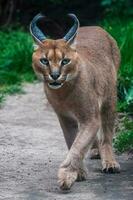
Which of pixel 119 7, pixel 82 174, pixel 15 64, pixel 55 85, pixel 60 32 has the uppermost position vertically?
pixel 55 85

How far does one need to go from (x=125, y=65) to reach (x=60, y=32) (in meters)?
4.98

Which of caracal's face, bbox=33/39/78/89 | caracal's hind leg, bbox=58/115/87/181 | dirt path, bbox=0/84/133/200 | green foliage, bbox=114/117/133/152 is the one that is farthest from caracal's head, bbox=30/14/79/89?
green foliage, bbox=114/117/133/152

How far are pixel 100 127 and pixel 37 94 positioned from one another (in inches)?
148

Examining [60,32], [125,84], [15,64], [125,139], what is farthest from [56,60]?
[60,32]

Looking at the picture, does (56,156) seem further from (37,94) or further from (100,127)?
(37,94)

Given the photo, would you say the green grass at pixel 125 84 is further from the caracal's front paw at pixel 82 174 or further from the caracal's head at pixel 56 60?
the caracal's head at pixel 56 60

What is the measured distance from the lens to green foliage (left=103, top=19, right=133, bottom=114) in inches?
424

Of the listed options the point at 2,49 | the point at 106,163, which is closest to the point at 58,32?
the point at 2,49

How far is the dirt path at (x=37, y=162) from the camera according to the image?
291 inches

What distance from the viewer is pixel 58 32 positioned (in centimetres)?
1666

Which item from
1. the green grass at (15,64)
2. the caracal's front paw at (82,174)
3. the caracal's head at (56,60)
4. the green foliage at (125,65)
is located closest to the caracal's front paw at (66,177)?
Result: the caracal's front paw at (82,174)

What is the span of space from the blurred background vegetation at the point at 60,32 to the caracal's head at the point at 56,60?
177cm

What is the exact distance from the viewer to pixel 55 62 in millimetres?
7480

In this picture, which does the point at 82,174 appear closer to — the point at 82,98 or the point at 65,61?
the point at 82,98
